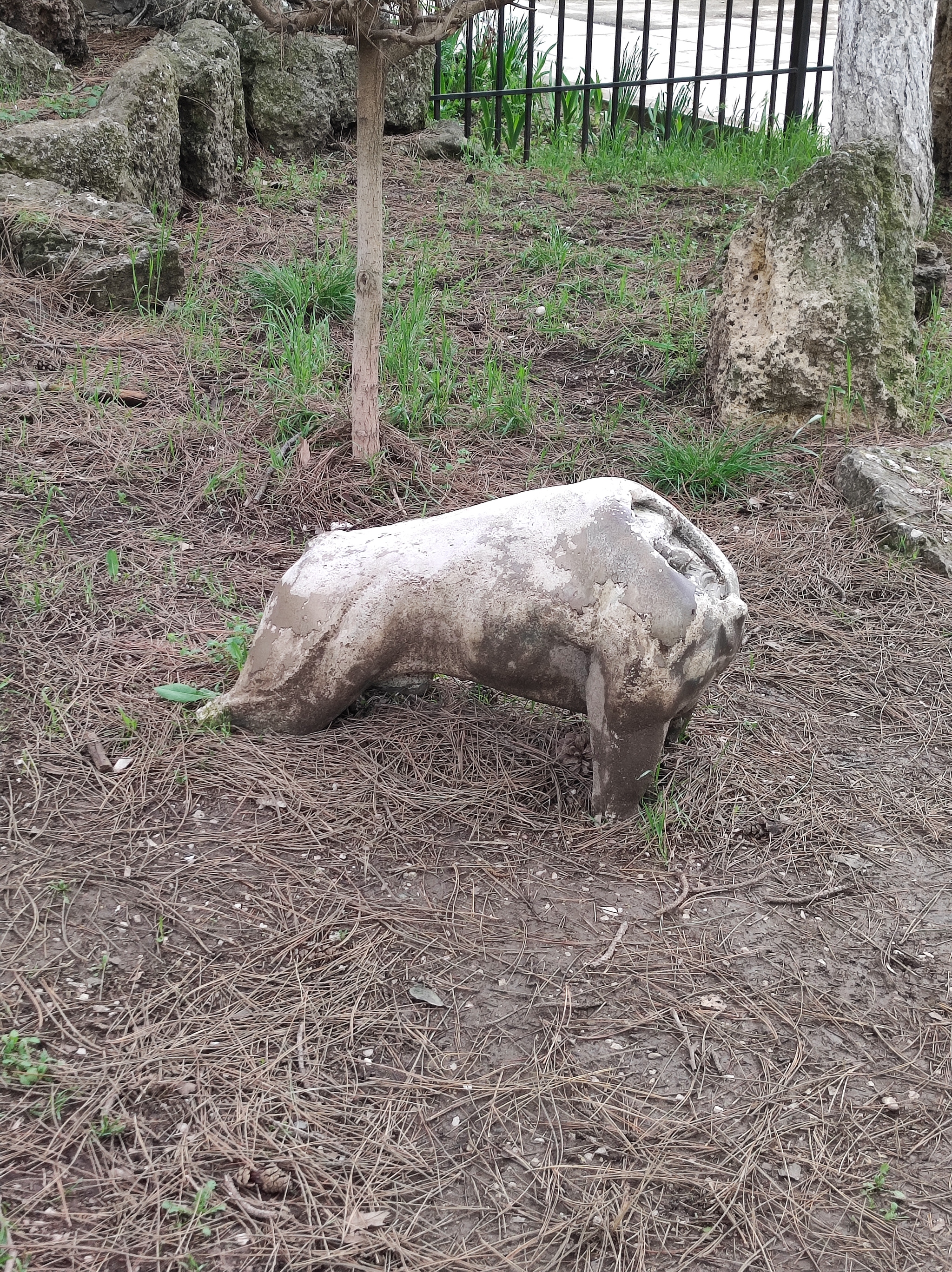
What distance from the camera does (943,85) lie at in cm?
686

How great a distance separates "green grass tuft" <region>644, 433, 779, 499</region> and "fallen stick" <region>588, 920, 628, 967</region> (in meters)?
2.17

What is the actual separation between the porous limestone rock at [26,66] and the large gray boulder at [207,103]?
24.1 inches

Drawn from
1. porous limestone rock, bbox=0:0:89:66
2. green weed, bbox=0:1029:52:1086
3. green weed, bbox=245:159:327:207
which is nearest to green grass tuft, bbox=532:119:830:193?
green weed, bbox=245:159:327:207

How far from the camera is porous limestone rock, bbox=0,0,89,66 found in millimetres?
6336

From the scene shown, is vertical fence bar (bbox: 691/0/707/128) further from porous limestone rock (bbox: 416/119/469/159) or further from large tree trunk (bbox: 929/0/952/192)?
porous limestone rock (bbox: 416/119/469/159)

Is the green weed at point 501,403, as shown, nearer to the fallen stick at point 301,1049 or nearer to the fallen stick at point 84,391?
the fallen stick at point 84,391

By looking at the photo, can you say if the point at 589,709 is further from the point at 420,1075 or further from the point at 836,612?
the point at 836,612

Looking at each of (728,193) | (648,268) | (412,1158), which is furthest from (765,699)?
(728,193)

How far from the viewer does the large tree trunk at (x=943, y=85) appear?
22.4ft

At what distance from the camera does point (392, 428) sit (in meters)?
4.27

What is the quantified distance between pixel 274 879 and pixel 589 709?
0.81 metres

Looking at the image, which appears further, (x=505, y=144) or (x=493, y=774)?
(x=505, y=144)

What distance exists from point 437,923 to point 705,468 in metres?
2.38

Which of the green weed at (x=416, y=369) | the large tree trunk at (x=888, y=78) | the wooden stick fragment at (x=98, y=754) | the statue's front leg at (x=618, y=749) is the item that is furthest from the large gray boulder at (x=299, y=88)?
the statue's front leg at (x=618, y=749)
